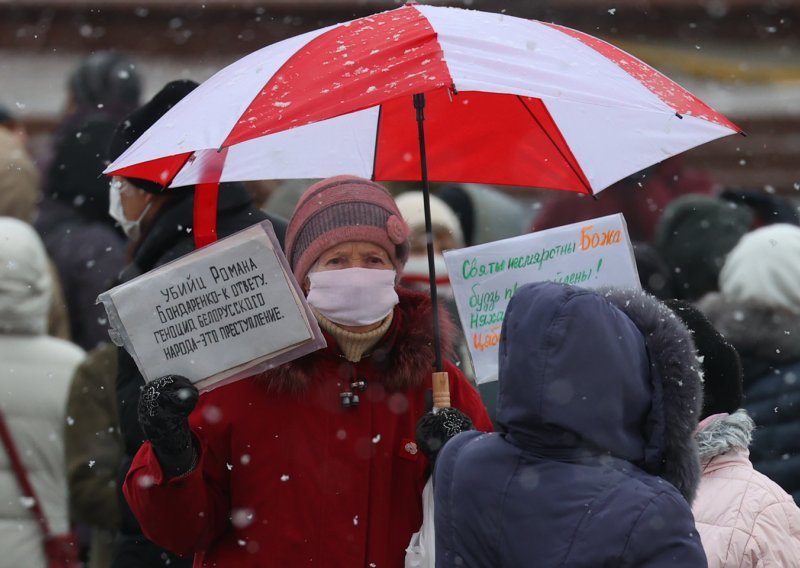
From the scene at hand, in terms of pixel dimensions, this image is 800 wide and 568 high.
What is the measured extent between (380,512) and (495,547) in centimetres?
76

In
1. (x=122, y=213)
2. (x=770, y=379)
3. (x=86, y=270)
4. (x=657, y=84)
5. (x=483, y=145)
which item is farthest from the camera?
(x=86, y=270)

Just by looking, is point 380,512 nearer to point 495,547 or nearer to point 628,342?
point 495,547

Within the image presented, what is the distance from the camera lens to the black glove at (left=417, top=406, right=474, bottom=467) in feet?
11.2

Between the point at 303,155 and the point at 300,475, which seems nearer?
the point at 300,475

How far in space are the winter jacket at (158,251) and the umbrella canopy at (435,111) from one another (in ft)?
0.98

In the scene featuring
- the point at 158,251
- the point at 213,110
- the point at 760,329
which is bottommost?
the point at 760,329

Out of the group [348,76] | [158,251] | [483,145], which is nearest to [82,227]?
[158,251]

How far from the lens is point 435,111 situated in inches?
175

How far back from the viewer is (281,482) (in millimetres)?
3580

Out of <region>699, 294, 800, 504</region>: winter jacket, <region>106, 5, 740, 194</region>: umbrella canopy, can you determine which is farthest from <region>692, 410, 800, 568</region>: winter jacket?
<region>699, 294, 800, 504</region>: winter jacket

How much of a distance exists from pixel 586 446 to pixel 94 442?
2716 millimetres

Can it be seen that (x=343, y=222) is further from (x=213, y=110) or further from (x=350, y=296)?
(x=213, y=110)

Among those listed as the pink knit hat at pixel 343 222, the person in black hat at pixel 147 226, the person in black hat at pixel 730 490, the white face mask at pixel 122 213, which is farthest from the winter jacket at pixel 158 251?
the person in black hat at pixel 730 490

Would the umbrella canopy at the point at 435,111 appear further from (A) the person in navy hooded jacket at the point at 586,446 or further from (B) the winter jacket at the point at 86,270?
(B) the winter jacket at the point at 86,270
